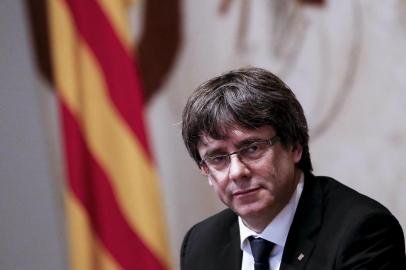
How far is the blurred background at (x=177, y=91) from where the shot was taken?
314 centimetres

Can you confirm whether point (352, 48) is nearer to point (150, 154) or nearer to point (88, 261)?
point (150, 154)

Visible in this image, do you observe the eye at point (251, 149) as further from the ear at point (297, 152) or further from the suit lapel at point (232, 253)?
the suit lapel at point (232, 253)

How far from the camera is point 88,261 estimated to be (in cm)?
308

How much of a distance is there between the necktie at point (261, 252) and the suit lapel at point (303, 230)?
52mm

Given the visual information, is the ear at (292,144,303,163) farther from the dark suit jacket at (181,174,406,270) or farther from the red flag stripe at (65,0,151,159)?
the red flag stripe at (65,0,151,159)

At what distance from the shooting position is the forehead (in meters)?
1.82

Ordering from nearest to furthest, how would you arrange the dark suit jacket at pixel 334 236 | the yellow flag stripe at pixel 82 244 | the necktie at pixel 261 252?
the dark suit jacket at pixel 334 236 < the necktie at pixel 261 252 < the yellow flag stripe at pixel 82 244

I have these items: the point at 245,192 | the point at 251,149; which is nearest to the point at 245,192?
the point at 245,192

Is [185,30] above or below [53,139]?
above

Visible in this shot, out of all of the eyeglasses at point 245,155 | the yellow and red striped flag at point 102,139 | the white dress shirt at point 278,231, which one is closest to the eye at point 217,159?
the eyeglasses at point 245,155

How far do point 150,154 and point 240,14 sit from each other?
751mm

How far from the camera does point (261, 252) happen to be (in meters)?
1.93

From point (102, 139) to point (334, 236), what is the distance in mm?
1528

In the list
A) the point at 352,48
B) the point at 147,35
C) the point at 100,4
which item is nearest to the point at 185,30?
the point at 147,35
